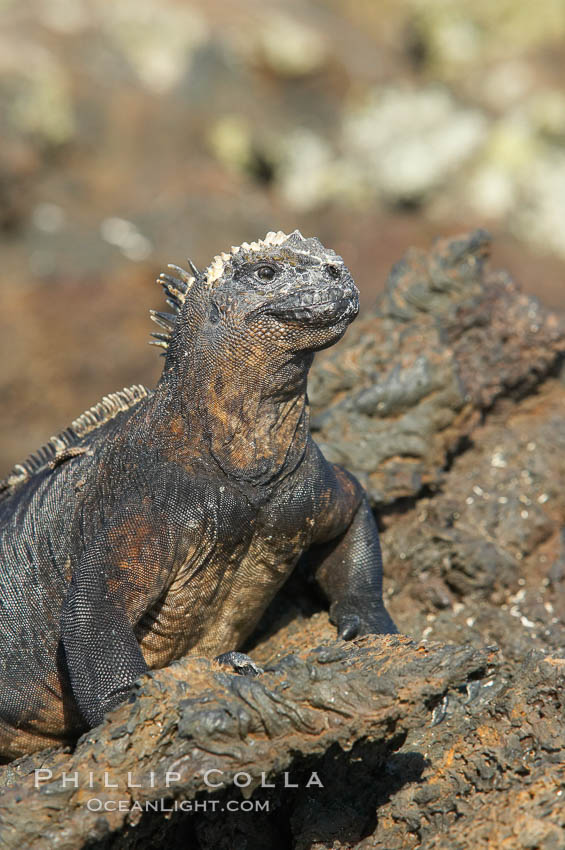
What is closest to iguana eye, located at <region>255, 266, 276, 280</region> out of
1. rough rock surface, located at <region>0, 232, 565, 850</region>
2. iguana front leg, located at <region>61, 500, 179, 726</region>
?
iguana front leg, located at <region>61, 500, 179, 726</region>

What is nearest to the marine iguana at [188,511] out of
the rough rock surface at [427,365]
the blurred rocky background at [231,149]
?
the rough rock surface at [427,365]

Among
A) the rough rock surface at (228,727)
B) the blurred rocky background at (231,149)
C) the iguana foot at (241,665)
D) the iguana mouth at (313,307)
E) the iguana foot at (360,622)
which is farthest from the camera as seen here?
the blurred rocky background at (231,149)

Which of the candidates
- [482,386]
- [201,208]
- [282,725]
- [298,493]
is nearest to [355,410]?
[482,386]

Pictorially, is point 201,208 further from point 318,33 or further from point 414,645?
point 414,645

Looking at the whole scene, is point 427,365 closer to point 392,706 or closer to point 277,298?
point 277,298

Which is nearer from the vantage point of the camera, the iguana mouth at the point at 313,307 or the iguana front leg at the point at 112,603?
the iguana front leg at the point at 112,603

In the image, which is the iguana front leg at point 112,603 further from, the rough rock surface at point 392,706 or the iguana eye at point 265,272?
the iguana eye at point 265,272
